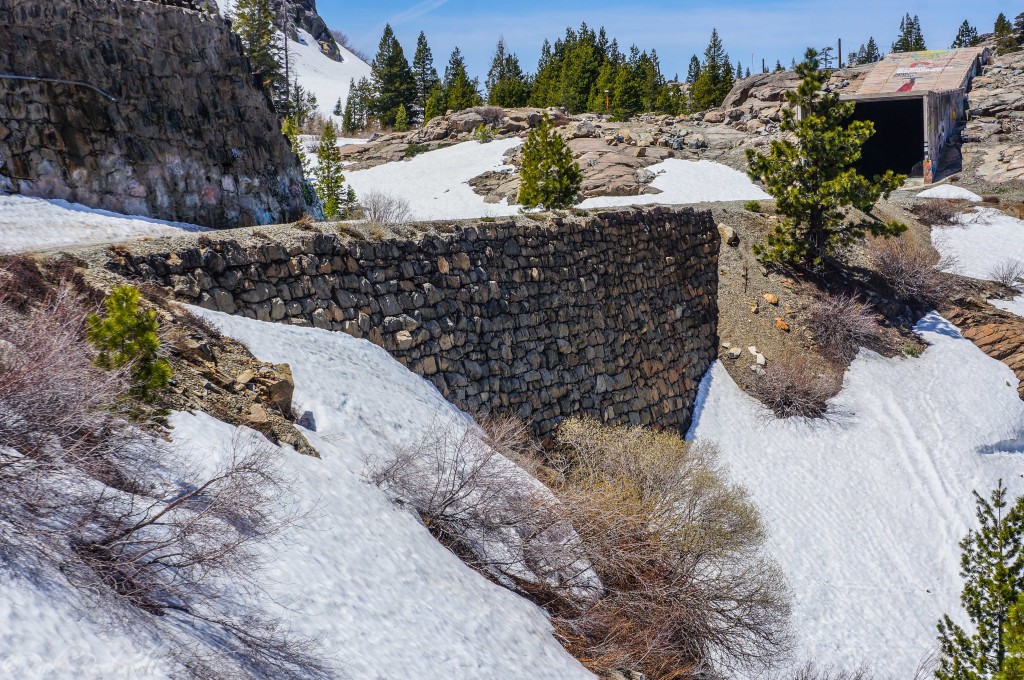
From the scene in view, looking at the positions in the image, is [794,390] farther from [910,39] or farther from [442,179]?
[910,39]

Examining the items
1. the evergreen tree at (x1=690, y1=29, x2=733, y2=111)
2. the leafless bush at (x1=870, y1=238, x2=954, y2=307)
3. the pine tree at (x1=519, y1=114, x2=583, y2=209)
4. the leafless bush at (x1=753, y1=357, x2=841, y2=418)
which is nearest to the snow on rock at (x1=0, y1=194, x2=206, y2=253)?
the leafless bush at (x1=753, y1=357, x2=841, y2=418)

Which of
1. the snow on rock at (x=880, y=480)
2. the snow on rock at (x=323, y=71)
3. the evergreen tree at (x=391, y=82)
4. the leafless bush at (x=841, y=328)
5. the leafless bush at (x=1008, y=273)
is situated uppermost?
the snow on rock at (x=323, y=71)

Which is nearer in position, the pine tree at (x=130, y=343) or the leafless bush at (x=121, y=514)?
the leafless bush at (x=121, y=514)

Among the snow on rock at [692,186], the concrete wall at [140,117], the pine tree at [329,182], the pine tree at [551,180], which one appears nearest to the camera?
the concrete wall at [140,117]

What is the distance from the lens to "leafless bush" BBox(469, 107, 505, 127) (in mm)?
51656

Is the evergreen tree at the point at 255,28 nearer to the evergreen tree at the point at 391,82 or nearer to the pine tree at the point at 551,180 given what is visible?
the evergreen tree at the point at 391,82

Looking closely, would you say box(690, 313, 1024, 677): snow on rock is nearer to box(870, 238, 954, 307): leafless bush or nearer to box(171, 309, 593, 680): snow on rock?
box(870, 238, 954, 307): leafless bush

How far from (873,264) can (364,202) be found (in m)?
21.8

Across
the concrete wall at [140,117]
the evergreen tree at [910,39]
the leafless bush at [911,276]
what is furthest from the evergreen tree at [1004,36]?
the concrete wall at [140,117]

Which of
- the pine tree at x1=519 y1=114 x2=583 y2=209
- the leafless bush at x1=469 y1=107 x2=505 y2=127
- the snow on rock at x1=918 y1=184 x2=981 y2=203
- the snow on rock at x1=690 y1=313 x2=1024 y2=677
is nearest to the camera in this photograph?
the snow on rock at x1=690 y1=313 x2=1024 y2=677

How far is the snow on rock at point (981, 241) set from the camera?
27.0m

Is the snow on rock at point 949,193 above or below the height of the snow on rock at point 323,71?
below

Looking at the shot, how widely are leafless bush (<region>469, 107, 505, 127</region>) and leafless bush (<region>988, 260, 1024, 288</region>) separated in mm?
31780

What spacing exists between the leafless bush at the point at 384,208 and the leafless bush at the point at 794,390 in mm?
18003
